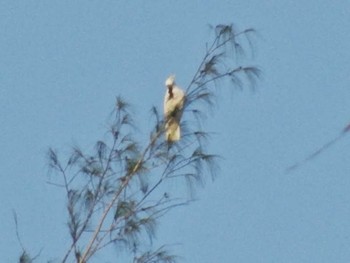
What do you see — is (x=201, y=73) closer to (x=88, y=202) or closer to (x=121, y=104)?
(x=121, y=104)

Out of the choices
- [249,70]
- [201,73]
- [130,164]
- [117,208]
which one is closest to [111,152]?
[130,164]

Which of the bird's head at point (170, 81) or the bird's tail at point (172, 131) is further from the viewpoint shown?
the bird's head at point (170, 81)

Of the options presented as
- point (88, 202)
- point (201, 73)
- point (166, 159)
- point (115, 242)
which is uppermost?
point (201, 73)

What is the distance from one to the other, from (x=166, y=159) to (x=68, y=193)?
1.53 ft

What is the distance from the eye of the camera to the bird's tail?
121 inches

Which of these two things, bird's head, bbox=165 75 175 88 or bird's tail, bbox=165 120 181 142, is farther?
bird's head, bbox=165 75 175 88

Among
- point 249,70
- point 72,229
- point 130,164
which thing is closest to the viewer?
point 72,229

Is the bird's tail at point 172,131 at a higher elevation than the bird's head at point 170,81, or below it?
below

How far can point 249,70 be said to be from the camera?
10.7ft

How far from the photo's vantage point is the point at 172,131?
3.15m

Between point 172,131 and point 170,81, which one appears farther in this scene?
point 170,81

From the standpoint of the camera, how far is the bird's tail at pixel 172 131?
306 centimetres

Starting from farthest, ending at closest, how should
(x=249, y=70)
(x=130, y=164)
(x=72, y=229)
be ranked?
1. (x=249, y=70)
2. (x=130, y=164)
3. (x=72, y=229)

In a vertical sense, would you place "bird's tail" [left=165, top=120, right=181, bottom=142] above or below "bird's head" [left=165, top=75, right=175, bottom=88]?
below
